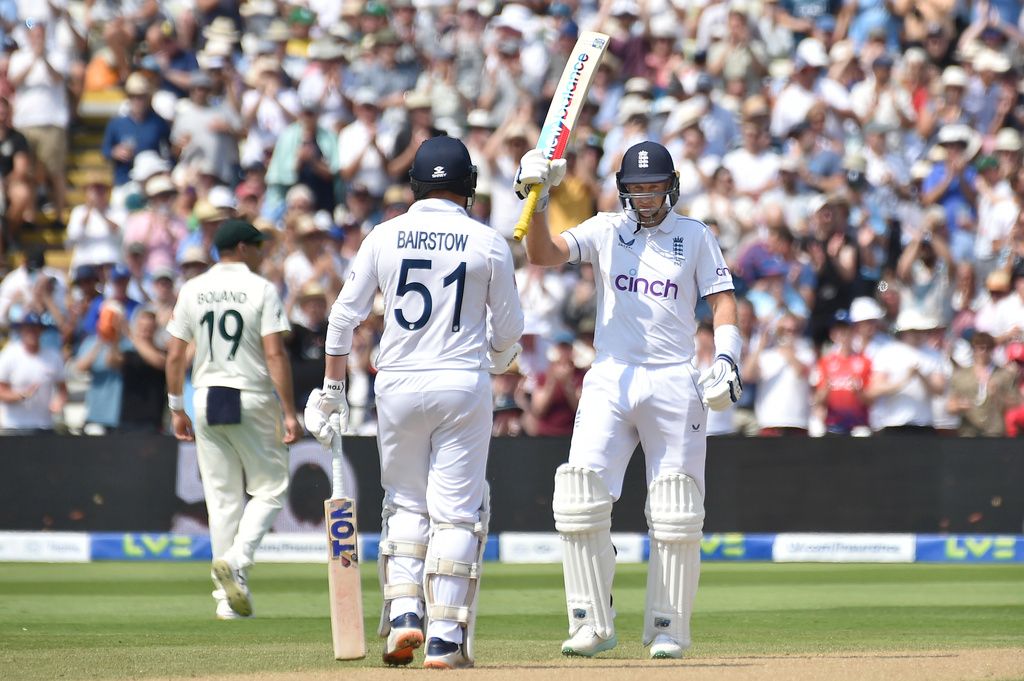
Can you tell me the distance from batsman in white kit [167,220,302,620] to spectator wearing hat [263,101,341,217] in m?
6.71

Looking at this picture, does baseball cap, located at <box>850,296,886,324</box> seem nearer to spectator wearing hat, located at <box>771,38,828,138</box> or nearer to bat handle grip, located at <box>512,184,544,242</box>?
spectator wearing hat, located at <box>771,38,828,138</box>

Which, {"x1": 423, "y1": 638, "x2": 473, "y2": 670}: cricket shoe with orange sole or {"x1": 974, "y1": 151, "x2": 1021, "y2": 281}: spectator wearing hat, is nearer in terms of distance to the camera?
{"x1": 423, "y1": 638, "x2": 473, "y2": 670}: cricket shoe with orange sole

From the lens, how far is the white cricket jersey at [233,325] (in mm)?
9469

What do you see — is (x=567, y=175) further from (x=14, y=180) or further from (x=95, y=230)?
(x=14, y=180)

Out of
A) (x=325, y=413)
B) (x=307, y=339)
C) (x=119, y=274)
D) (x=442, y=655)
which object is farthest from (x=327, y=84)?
(x=442, y=655)

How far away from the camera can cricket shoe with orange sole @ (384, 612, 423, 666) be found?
6895 millimetres

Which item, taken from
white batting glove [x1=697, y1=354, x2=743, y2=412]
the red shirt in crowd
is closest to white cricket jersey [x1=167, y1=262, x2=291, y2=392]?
white batting glove [x1=697, y1=354, x2=743, y2=412]

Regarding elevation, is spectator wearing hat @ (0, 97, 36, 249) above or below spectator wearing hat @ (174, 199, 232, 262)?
above

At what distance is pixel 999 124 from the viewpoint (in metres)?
16.7

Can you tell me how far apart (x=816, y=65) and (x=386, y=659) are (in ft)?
36.8

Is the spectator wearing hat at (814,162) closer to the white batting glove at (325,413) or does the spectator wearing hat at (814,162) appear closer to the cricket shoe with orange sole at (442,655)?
the white batting glove at (325,413)

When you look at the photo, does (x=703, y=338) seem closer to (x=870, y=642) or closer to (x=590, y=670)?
(x=870, y=642)

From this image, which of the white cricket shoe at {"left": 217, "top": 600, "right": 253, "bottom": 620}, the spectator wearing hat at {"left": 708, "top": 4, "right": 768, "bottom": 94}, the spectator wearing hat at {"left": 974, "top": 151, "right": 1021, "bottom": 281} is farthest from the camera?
the spectator wearing hat at {"left": 708, "top": 4, "right": 768, "bottom": 94}

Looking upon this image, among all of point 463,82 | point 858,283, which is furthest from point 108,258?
point 858,283
